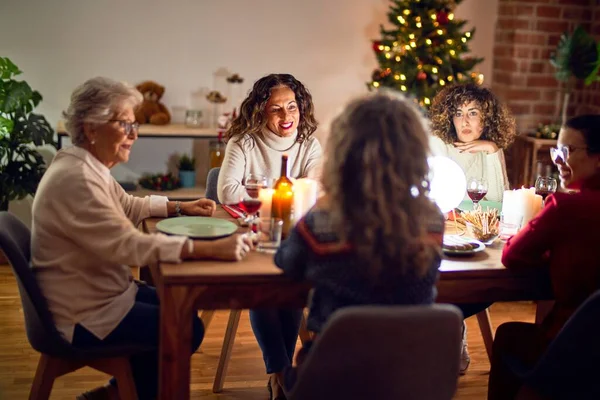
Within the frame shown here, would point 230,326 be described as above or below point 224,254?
below

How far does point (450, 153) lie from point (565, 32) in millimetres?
2063

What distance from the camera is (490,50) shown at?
5.17 m

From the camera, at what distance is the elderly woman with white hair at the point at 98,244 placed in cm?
205

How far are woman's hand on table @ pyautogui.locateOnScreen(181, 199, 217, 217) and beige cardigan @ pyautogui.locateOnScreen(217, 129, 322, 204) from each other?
398 mm

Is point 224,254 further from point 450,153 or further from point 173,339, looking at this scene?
point 450,153

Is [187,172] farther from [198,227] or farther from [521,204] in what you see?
[521,204]

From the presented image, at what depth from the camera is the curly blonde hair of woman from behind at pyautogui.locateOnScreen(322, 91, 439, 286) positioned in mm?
1660

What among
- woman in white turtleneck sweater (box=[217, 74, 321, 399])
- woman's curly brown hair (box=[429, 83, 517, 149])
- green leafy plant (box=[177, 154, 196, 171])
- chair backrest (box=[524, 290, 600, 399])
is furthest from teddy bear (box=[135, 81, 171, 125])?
chair backrest (box=[524, 290, 600, 399])

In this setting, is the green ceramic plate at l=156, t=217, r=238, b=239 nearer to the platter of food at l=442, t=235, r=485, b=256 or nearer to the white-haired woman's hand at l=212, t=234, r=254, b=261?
the white-haired woman's hand at l=212, t=234, r=254, b=261

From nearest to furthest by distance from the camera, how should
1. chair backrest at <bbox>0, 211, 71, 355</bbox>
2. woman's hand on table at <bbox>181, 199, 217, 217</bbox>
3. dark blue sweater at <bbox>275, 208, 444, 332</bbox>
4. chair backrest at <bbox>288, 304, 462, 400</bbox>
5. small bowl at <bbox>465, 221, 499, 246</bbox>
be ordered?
chair backrest at <bbox>288, 304, 462, 400</bbox> < dark blue sweater at <bbox>275, 208, 444, 332</bbox> < chair backrest at <bbox>0, 211, 71, 355</bbox> < small bowl at <bbox>465, 221, 499, 246</bbox> < woman's hand on table at <bbox>181, 199, 217, 217</bbox>

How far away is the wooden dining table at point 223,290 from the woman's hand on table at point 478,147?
3.70 ft

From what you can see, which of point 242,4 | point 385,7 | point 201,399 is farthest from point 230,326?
point 385,7

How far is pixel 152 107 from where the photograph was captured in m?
4.64

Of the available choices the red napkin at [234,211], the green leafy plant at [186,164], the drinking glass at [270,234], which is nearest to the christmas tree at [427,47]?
the green leafy plant at [186,164]
